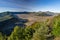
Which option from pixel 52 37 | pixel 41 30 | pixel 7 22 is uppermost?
pixel 41 30

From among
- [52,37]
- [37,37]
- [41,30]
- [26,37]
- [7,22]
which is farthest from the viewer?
[7,22]

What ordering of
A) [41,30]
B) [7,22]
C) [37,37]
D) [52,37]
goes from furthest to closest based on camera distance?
1. [7,22]
2. [52,37]
3. [41,30]
4. [37,37]

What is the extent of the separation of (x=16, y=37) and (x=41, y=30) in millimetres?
9384

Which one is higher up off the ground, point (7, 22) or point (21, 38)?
point (21, 38)

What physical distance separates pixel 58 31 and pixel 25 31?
925cm

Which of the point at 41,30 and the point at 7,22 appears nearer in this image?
the point at 41,30

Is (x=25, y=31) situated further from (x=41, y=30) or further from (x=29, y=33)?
(x=41, y=30)

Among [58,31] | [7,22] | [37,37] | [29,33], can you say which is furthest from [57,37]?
[7,22]

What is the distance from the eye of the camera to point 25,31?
57.4 metres

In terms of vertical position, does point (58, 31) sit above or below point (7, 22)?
above

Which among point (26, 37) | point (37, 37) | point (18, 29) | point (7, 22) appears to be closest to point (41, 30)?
point (37, 37)

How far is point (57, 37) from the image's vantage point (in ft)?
183

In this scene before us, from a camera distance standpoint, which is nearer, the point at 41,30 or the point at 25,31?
the point at 41,30

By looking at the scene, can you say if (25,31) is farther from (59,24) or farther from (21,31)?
(59,24)
